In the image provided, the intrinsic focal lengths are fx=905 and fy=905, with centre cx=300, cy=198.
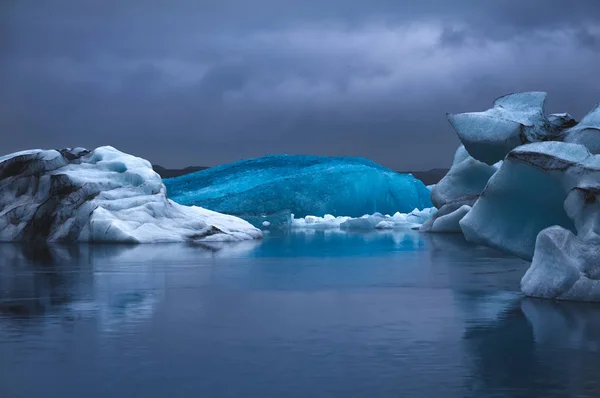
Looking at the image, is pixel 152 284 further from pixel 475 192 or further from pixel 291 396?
pixel 475 192

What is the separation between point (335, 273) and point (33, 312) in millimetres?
4162

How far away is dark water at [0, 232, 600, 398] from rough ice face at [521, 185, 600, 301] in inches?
8.5

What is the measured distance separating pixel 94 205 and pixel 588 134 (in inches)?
444

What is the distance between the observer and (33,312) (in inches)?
257

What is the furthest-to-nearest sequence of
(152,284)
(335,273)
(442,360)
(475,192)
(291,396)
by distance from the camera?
(475,192)
(335,273)
(152,284)
(442,360)
(291,396)

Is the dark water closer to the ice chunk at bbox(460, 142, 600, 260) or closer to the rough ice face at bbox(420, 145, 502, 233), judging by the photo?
the ice chunk at bbox(460, 142, 600, 260)

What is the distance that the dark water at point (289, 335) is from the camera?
4.05 m

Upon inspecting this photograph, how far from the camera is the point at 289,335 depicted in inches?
214

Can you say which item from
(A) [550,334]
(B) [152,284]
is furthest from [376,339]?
(B) [152,284]

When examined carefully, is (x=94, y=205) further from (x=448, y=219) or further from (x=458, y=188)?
(x=458, y=188)

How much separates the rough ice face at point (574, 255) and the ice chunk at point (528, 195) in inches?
7.5

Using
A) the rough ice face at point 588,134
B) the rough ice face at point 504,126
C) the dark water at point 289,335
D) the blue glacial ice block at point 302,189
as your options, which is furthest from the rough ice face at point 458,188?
the rough ice face at point 588,134

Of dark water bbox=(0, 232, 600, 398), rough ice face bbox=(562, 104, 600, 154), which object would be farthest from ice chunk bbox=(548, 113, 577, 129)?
dark water bbox=(0, 232, 600, 398)

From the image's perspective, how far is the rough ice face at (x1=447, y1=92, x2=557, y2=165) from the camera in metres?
8.97
